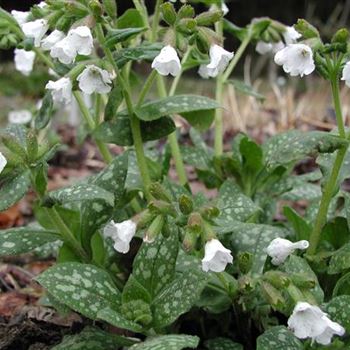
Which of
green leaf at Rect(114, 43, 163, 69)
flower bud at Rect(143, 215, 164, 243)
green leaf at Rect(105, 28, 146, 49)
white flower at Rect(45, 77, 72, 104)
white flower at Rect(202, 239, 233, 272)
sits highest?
green leaf at Rect(105, 28, 146, 49)

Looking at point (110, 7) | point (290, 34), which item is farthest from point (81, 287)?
point (290, 34)

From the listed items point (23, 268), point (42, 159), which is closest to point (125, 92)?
point (42, 159)

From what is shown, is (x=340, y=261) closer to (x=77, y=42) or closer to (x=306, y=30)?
(x=306, y=30)

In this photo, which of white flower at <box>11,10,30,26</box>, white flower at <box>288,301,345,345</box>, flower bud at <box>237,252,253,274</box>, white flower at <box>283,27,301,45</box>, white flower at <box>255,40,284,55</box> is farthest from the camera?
white flower at <box>255,40,284,55</box>

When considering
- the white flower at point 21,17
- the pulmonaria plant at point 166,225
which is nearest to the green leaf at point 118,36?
the pulmonaria plant at point 166,225

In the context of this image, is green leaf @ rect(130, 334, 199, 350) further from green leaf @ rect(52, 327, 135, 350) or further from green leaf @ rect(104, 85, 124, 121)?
green leaf @ rect(104, 85, 124, 121)

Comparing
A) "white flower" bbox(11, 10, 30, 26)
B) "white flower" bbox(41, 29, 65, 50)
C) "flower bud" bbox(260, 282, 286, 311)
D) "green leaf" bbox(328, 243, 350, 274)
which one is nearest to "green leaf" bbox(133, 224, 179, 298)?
"flower bud" bbox(260, 282, 286, 311)
